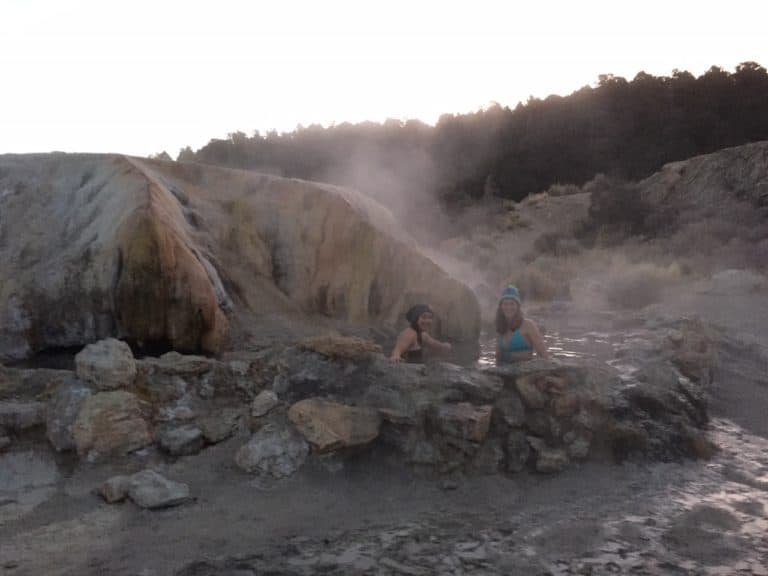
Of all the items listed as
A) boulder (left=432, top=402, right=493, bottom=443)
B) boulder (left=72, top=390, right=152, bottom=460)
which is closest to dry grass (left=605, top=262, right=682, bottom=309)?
boulder (left=432, top=402, right=493, bottom=443)

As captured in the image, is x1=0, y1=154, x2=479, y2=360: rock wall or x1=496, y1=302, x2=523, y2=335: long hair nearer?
x1=0, y1=154, x2=479, y2=360: rock wall

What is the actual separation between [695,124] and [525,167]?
17.7ft

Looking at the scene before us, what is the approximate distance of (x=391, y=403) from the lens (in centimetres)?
416

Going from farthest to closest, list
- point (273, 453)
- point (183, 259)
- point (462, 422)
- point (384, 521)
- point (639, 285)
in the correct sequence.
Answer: point (639, 285), point (183, 259), point (462, 422), point (273, 453), point (384, 521)

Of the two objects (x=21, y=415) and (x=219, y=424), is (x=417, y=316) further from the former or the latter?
(x=21, y=415)

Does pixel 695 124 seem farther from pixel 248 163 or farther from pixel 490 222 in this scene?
pixel 248 163

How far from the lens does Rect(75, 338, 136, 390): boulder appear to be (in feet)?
13.3

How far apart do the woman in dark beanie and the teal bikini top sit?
1.64 ft

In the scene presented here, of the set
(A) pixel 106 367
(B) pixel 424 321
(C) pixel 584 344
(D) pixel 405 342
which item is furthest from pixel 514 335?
(A) pixel 106 367

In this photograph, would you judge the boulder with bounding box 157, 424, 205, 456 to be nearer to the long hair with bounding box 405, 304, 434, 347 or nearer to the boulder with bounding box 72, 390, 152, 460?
the boulder with bounding box 72, 390, 152, 460

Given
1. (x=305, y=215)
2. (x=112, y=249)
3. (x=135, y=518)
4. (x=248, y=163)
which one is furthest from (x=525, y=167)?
(x=135, y=518)

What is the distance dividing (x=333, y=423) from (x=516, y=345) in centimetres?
216

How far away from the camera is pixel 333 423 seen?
3932mm

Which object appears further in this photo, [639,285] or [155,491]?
[639,285]
